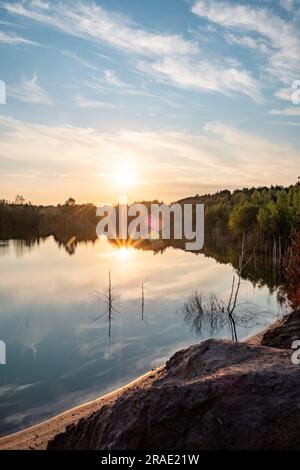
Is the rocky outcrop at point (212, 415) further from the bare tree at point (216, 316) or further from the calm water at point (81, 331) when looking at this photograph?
the bare tree at point (216, 316)

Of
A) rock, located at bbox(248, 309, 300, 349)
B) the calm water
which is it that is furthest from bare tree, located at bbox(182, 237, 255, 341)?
rock, located at bbox(248, 309, 300, 349)

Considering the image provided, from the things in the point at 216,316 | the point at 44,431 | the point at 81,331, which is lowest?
the point at 81,331

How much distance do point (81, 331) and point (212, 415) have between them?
14.1 m

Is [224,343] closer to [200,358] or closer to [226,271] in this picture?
[200,358]

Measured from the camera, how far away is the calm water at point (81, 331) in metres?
12.1

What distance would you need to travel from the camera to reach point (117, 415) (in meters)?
5.30

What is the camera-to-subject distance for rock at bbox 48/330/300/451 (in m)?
4.38

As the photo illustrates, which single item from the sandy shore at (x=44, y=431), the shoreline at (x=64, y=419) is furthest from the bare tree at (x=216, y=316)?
the sandy shore at (x=44, y=431)

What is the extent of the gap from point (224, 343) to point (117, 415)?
97.8 inches

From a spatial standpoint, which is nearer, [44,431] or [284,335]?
[44,431]

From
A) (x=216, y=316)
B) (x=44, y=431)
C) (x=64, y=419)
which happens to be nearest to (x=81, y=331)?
(x=216, y=316)

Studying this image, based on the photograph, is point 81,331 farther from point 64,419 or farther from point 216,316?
Answer: point 64,419

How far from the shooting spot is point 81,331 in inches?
715
